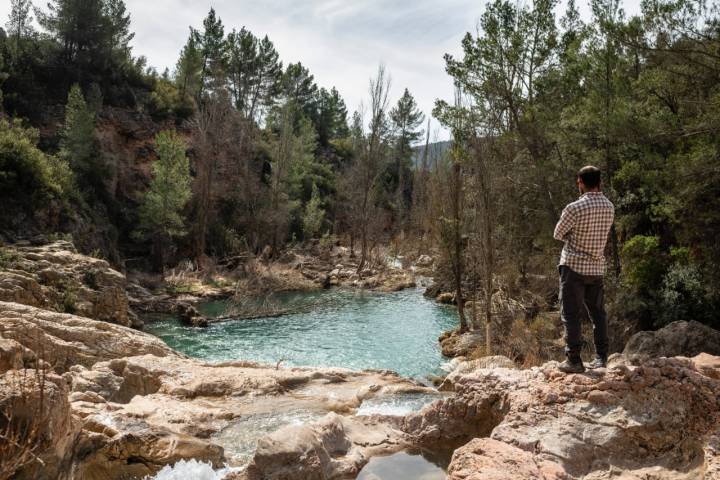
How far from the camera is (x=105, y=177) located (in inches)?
1099

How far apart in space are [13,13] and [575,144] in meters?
40.7

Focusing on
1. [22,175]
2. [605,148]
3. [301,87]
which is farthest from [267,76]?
[605,148]

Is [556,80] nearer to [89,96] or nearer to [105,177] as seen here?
[105,177]

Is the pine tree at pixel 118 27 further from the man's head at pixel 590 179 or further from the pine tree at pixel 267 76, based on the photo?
the man's head at pixel 590 179

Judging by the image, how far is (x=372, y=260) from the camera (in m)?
32.5

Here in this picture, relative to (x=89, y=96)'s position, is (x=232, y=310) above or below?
below

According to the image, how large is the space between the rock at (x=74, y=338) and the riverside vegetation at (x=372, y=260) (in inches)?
1.9

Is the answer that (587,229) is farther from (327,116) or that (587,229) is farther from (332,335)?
(327,116)

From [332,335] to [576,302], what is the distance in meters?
12.5

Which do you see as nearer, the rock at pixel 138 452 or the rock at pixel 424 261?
the rock at pixel 138 452

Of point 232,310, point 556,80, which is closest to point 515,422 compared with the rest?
point 556,80

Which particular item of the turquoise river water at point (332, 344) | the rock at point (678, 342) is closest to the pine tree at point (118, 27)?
the turquoise river water at point (332, 344)

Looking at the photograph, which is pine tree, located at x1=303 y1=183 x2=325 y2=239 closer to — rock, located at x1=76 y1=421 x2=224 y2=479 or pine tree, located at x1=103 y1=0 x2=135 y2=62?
pine tree, located at x1=103 y1=0 x2=135 y2=62

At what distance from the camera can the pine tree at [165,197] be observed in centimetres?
2633
